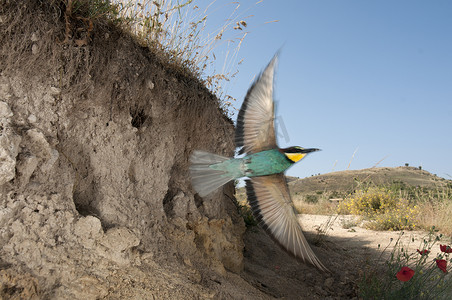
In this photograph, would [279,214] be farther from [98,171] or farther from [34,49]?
[34,49]

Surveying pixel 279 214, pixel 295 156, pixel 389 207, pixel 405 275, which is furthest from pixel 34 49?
pixel 389 207

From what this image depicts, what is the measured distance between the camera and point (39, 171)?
7.30ft

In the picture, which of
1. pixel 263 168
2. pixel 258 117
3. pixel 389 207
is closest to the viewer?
pixel 263 168

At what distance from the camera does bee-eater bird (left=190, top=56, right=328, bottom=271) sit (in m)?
2.78

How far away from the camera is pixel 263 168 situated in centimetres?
278

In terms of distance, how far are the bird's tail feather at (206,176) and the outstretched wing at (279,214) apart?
1.28 ft

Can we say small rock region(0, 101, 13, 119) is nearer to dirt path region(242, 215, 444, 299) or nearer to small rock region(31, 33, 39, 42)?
small rock region(31, 33, 39, 42)

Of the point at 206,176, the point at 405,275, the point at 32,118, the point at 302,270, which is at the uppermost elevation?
the point at 32,118

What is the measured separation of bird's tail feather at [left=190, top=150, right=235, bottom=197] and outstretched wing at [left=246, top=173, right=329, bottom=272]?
1.28 feet

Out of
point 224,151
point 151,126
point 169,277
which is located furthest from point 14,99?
point 224,151

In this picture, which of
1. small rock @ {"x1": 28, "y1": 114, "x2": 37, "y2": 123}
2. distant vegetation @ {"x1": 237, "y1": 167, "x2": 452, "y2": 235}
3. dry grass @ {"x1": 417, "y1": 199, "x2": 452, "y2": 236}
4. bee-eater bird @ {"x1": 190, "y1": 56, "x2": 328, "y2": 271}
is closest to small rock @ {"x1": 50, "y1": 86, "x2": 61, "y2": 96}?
small rock @ {"x1": 28, "y1": 114, "x2": 37, "y2": 123}

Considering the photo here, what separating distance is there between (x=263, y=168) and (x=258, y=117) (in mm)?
456

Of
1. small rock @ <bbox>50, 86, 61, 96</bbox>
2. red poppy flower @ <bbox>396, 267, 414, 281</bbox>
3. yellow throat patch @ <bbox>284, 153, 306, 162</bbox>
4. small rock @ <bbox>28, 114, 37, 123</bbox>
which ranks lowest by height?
red poppy flower @ <bbox>396, 267, 414, 281</bbox>

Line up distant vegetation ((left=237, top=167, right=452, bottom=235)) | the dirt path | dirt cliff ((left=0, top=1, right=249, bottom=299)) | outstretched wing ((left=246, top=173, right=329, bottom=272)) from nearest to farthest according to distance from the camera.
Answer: dirt cliff ((left=0, top=1, right=249, bottom=299))
outstretched wing ((left=246, top=173, right=329, bottom=272))
the dirt path
distant vegetation ((left=237, top=167, right=452, bottom=235))
